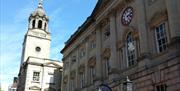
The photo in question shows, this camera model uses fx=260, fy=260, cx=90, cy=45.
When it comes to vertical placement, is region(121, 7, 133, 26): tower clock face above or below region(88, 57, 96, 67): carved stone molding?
above

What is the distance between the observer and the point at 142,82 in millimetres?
20578

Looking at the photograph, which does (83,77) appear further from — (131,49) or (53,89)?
(53,89)

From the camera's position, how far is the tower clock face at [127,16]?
2474cm

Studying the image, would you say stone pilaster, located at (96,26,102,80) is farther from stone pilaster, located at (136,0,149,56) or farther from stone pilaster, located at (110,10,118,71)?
stone pilaster, located at (136,0,149,56)

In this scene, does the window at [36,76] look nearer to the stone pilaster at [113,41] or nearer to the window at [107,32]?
the window at [107,32]

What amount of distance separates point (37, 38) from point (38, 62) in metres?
7.86

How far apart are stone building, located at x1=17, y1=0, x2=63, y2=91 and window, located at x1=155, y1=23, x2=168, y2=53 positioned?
1224 inches

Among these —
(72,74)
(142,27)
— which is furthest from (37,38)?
(142,27)

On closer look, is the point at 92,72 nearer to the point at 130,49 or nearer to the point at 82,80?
the point at 82,80

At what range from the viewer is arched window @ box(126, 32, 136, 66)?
23.5 metres

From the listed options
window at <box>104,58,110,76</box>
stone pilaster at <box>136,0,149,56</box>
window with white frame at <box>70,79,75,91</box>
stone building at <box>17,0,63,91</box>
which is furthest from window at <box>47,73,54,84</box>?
stone pilaster at <box>136,0,149,56</box>

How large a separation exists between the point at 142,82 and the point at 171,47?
395cm

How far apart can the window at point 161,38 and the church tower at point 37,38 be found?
1439 inches

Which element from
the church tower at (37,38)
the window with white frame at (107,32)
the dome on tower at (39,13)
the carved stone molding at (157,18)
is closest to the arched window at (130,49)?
the carved stone molding at (157,18)
